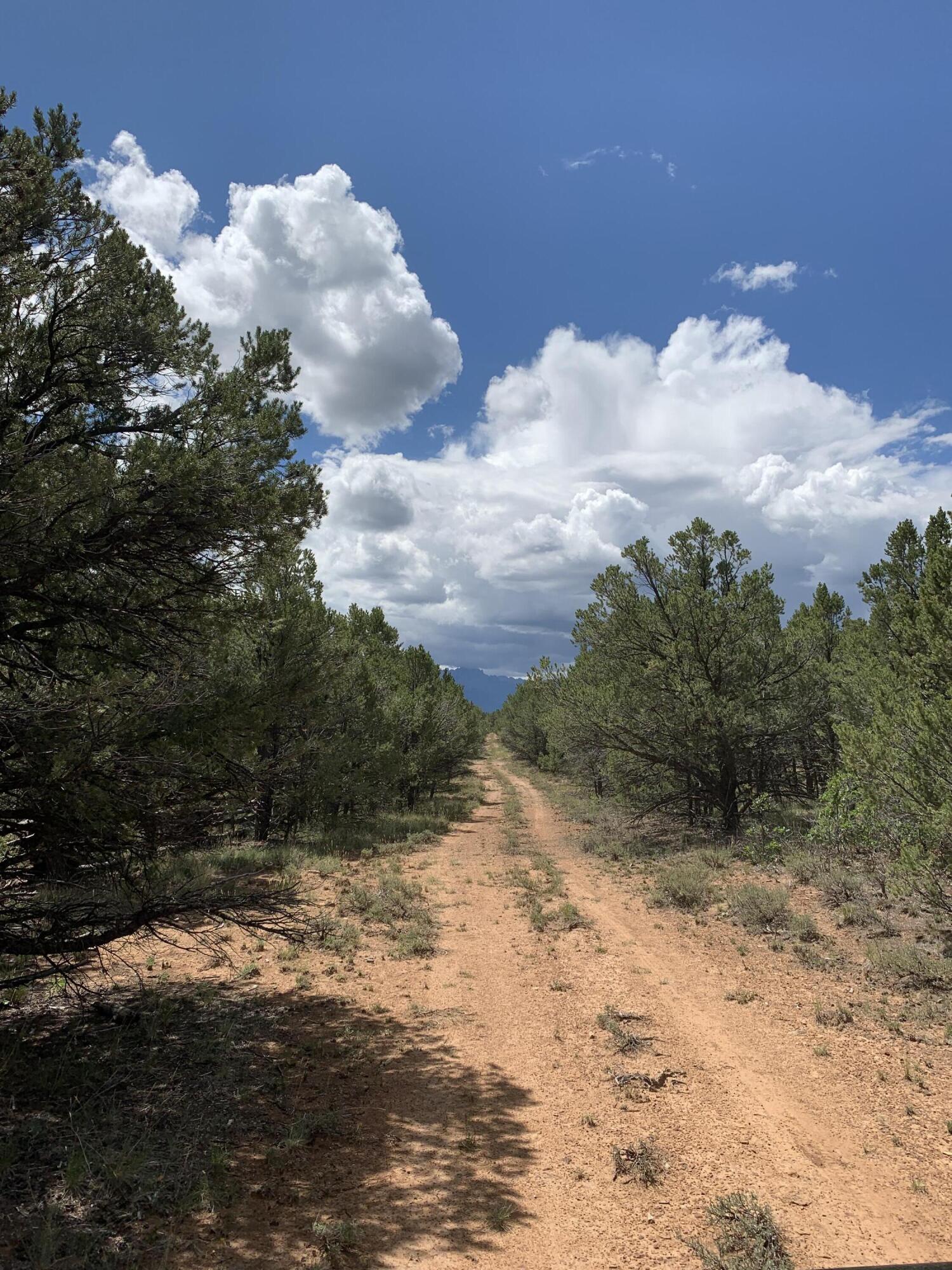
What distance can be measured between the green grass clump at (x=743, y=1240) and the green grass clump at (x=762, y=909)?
264 inches

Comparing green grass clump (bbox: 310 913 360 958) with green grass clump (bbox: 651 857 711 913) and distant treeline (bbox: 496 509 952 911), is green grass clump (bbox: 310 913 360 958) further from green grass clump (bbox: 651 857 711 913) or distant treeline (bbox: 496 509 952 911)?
distant treeline (bbox: 496 509 952 911)

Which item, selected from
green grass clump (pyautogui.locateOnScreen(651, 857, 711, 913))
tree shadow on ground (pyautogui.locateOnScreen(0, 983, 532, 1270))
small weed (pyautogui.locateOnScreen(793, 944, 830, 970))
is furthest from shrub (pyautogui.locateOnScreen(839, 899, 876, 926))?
tree shadow on ground (pyautogui.locateOnScreen(0, 983, 532, 1270))

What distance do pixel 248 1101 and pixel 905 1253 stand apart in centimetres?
509

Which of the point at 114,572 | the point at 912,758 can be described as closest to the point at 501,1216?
the point at 114,572

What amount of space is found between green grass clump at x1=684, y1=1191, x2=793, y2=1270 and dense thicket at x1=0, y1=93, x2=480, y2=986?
4030mm

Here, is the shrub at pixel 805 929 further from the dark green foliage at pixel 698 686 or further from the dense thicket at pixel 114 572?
the dense thicket at pixel 114 572

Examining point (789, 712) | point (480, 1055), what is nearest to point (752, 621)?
point (789, 712)

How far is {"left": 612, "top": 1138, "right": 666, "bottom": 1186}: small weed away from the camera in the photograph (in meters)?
4.56

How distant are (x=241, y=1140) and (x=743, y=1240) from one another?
3793 millimetres

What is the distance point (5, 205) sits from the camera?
16.7 feet

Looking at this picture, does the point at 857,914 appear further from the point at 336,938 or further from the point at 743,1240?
the point at 336,938

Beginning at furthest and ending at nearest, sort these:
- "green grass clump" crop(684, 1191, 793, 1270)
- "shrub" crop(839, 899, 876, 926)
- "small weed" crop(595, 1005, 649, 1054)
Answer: "shrub" crop(839, 899, 876, 926), "small weed" crop(595, 1005, 649, 1054), "green grass clump" crop(684, 1191, 793, 1270)

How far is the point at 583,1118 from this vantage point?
5.38 m

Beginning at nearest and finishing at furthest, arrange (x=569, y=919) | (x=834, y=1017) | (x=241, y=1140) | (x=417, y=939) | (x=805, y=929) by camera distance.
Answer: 1. (x=241, y=1140)
2. (x=834, y=1017)
3. (x=805, y=929)
4. (x=417, y=939)
5. (x=569, y=919)
